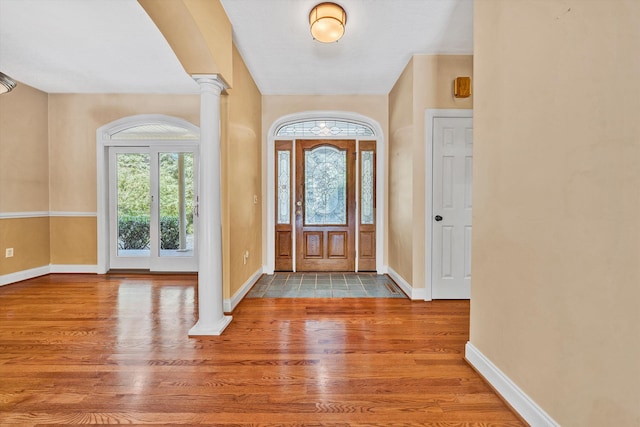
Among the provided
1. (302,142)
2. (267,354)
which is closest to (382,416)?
(267,354)

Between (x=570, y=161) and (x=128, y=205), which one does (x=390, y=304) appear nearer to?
(x=570, y=161)

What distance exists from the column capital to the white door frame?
214 cm

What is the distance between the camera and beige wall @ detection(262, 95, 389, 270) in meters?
4.61

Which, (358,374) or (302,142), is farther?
(302,142)

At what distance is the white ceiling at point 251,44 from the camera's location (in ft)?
8.63

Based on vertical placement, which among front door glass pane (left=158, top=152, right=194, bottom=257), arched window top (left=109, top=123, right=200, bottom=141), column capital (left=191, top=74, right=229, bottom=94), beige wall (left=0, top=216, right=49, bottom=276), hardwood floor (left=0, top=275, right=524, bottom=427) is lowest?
hardwood floor (left=0, top=275, right=524, bottom=427)

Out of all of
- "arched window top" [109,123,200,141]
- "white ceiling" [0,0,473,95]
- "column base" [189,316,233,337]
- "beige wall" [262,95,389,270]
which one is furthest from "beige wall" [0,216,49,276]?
"column base" [189,316,233,337]

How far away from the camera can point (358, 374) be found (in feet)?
6.38

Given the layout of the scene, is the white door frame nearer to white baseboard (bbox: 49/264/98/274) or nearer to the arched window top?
the arched window top

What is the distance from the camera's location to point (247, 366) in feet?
6.66

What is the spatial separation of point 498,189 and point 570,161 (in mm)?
511

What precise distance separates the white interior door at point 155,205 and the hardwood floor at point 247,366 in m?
1.45

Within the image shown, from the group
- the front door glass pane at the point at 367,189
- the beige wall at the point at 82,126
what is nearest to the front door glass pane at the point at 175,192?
the beige wall at the point at 82,126

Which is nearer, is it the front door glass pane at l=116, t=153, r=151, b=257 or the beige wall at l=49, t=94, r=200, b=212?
the beige wall at l=49, t=94, r=200, b=212
